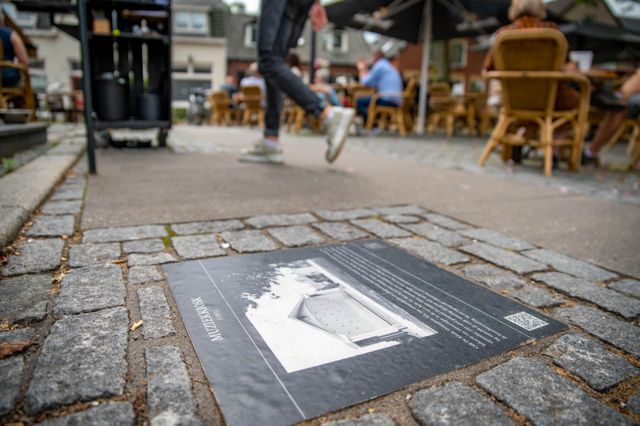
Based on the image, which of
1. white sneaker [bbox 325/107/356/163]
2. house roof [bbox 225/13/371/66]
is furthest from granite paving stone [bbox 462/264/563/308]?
house roof [bbox 225/13/371/66]

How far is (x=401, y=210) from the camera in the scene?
8.77 ft

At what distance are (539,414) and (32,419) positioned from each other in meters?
0.98

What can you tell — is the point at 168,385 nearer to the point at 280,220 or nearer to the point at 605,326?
the point at 605,326

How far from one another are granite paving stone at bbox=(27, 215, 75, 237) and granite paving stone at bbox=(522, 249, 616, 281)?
198 cm

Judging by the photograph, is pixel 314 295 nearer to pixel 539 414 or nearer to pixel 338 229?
pixel 539 414

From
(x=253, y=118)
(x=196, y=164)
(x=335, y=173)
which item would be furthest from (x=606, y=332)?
(x=253, y=118)

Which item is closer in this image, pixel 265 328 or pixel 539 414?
pixel 539 414

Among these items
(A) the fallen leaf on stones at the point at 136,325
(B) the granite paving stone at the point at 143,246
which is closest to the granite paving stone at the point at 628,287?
(A) the fallen leaf on stones at the point at 136,325

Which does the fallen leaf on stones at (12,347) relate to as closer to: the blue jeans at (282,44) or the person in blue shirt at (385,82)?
the blue jeans at (282,44)

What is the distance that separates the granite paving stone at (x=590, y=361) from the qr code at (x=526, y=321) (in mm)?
78

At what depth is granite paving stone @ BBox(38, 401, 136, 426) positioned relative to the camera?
84 cm

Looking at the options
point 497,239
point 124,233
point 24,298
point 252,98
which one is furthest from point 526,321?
point 252,98

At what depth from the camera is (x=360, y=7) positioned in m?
8.96

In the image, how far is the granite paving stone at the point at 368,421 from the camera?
89 centimetres
